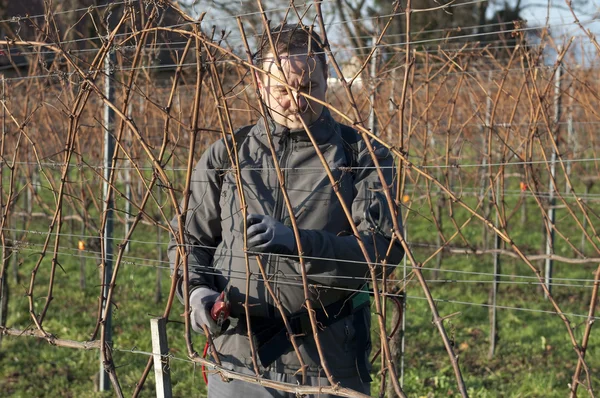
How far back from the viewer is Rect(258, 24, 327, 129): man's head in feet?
6.48

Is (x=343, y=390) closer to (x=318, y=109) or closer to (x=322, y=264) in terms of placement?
(x=322, y=264)

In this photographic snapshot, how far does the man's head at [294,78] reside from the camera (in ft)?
6.48

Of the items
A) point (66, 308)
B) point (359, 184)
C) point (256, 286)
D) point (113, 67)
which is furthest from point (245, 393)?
point (66, 308)

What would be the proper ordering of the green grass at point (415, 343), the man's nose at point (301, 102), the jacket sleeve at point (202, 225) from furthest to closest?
1. the green grass at point (415, 343)
2. the jacket sleeve at point (202, 225)
3. the man's nose at point (301, 102)

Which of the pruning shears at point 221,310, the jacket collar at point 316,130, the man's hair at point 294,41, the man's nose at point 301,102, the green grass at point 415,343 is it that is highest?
the man's hair at point 294,41

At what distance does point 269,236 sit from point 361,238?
27cm

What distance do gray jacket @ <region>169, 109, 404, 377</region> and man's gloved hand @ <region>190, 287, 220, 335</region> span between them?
5cm

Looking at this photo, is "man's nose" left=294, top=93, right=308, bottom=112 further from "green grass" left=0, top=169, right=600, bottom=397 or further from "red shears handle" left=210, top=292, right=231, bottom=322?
"green grass" left=0, top=169, right=600, bottom=397

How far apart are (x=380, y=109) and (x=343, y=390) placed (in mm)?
4563

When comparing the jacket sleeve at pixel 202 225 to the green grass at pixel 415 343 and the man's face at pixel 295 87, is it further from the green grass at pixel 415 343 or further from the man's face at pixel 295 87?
the green grass at pixel 415 343

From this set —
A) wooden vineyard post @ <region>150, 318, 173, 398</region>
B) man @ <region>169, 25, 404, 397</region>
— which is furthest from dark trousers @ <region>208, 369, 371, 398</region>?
wooden vineyard post @ <region>150, 318, 173, 398</region>

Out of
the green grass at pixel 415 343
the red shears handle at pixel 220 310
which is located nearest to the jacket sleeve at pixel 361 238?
the red shears handle at pixel 220 310

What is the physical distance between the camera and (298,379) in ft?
6.87

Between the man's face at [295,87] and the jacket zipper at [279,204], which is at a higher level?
the man's face at [295,87]
